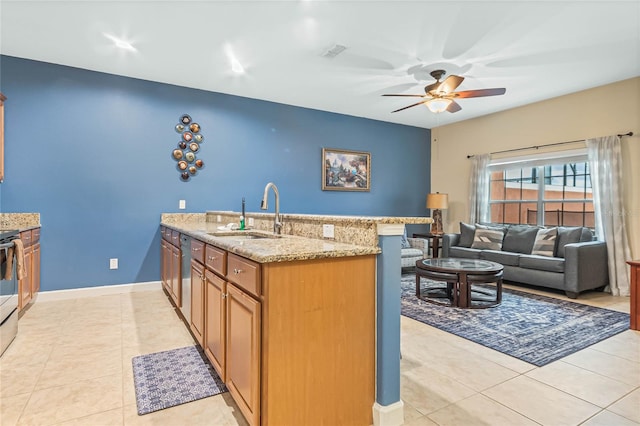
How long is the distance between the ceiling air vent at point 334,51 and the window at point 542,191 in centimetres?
367

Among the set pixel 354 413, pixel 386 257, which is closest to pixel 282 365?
pixel 354 413

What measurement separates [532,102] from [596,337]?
3770mm

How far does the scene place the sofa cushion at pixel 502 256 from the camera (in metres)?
4.84

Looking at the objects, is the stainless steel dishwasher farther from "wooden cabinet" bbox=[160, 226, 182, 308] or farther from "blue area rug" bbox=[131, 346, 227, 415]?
"blue area rug" bbox=[131, 346, 227, 415]

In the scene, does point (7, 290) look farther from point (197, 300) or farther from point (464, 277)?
point (464, 277)

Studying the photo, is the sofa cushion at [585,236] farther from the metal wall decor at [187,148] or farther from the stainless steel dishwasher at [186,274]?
the metal wall decor at [187,148]

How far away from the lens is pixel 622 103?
176 inches

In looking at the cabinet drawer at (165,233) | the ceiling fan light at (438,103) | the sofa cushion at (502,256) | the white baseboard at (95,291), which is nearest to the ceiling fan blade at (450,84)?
the ceiling fan light at (438,103)

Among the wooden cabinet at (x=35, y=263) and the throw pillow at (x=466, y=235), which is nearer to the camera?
the wooden cabinet at (x=35, y=263)

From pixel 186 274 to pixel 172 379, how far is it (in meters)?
0.95

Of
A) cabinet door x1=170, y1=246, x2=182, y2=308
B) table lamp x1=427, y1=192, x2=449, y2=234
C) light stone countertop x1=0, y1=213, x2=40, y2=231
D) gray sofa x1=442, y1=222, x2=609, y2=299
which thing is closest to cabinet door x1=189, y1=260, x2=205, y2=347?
cabinet door x1=170, y1=246, x2=182, y2=308

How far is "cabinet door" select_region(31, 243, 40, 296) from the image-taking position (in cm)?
363

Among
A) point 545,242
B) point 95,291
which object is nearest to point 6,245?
point 95,291

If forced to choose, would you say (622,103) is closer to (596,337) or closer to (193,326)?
(596,337)
